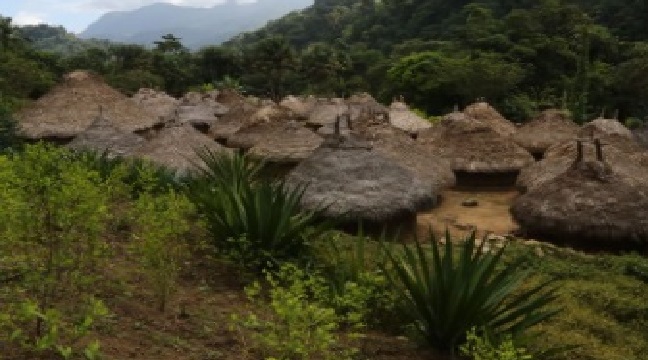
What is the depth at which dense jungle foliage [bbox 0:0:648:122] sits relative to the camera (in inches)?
1324

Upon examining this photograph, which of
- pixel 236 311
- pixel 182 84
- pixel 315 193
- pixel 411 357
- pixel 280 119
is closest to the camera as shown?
pixel 411 357

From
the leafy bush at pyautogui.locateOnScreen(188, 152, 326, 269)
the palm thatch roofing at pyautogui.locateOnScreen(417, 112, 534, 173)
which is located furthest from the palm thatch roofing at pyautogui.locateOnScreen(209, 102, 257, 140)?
the leafy bush at pyautogui.locateOnScreen(188, 152, 326, 269)

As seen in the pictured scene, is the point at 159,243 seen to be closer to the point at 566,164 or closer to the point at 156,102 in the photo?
the point at 566,164

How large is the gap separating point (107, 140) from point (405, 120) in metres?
12.4

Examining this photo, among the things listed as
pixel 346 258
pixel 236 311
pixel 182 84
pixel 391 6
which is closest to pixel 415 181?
pixel 346 258

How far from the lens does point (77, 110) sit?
19.1 meters

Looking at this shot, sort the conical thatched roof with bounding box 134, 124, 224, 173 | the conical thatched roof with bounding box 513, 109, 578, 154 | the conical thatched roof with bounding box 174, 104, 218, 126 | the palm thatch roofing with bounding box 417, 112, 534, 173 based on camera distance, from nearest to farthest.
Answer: the conical thatched roof with bounding box 134, 124, 224, 173 → the palm thatch roofing with bounding box 417, 112, 534, 173 → the conical thatched roof with bounding box 513, 109, 578, 154 → the conical thatched roof with bounding box 174, 104, 218, 126

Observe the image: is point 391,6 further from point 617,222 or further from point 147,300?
point 147,300

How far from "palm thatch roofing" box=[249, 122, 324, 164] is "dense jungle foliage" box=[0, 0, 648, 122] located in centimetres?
1097

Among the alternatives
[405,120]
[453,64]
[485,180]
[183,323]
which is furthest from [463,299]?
[453,64]

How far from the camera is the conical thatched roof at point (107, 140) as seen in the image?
14.0m

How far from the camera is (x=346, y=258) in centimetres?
601

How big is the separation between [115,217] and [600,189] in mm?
7363

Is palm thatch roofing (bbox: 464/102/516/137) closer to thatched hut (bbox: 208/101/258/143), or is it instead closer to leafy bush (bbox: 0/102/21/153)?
thatched hut (bbox: 208/101/258/143)
